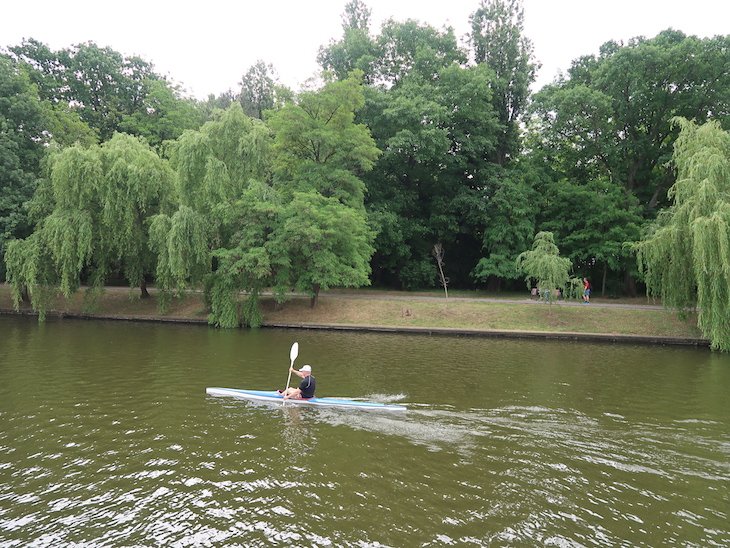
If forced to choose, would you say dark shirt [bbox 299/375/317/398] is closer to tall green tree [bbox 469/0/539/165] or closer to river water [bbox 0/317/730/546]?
river water [bbox 0/317/730/546]

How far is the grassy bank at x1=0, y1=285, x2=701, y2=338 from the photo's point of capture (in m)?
22.5

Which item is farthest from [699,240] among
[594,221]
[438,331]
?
[594,221]

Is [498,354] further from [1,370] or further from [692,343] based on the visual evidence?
[1,370]

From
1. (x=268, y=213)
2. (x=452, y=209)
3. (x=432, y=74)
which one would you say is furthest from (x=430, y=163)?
(x=268, y=213)

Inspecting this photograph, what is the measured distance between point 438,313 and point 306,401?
15540mm

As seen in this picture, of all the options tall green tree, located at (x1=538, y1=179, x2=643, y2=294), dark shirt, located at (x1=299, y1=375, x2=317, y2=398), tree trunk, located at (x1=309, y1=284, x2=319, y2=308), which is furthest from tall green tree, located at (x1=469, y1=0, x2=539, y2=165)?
dark shirt, located at (x1=299, y1=375, x2=317, y2=398)

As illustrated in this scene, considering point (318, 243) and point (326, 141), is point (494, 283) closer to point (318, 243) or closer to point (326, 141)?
point (318, 243)

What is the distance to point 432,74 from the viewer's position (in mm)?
36562

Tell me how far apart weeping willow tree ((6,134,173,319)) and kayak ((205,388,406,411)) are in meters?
17.5

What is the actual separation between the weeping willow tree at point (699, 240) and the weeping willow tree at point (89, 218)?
2582 centimetres

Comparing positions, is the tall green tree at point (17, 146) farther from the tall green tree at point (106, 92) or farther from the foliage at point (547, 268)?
the foliage at point (547, 268)

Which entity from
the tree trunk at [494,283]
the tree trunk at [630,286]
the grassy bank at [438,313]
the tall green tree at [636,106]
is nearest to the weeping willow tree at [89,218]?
the grassy bank at [438,313]

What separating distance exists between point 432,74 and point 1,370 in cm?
3371

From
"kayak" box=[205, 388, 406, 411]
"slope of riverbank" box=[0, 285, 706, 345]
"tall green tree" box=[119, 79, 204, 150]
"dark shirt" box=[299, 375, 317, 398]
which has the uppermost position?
"tall green tree" box=[119, 79, 204, 150]
